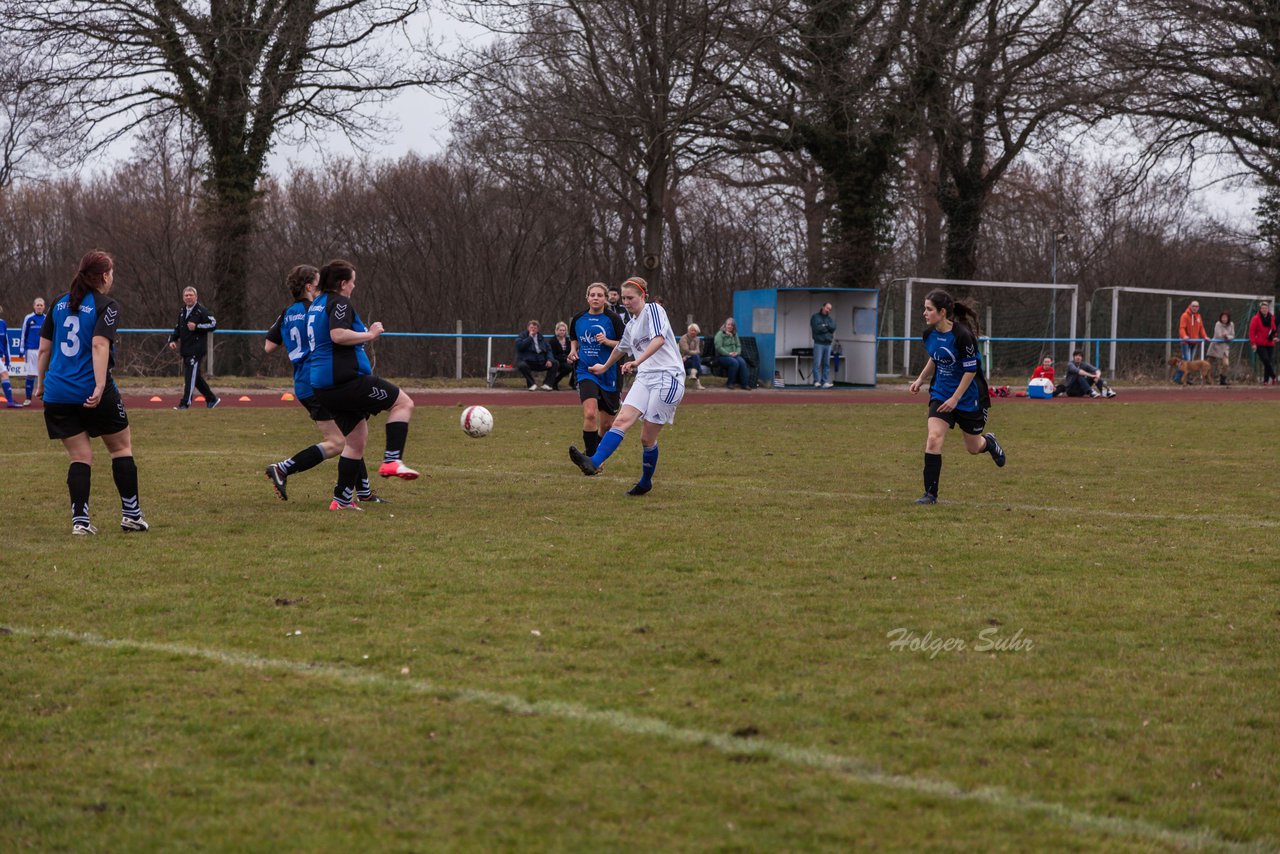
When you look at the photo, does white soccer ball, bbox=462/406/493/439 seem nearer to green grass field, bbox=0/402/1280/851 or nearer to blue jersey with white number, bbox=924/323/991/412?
green grass field, bbox=0/402/1280/851

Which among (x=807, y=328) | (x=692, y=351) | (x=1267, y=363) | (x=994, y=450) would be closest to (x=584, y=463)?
(x=994, y=450)

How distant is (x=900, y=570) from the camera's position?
24.2 feet

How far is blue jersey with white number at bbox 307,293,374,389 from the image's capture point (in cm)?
943

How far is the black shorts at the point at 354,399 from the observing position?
9539 mm

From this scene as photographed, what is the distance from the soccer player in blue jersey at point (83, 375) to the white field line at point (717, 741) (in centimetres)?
285

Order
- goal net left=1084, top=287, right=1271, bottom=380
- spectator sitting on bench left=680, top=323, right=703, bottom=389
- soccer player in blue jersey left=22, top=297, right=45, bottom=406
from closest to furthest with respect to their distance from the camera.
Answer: soccer player in blue jersey left=22, top=297, right=45, bottom=406 → spectator sitting on bench left=680, top=323, right=703, bottom=389 → goal net left=1084, top=287, right=1271, bottom=380

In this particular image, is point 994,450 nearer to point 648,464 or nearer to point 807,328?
point 648,464

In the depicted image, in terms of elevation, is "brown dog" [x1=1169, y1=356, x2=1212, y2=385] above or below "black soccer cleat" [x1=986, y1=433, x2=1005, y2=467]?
above

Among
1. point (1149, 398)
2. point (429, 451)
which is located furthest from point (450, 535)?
point (1149, 398)

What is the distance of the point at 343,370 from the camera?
952 cm

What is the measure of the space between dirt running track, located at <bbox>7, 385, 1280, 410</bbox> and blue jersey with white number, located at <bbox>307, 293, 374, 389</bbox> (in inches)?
464

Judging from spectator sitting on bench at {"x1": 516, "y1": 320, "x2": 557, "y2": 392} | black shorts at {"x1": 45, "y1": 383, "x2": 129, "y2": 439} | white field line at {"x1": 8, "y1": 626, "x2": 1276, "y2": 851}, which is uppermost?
spectator sitting on bench at {"x1": 516, "y1": 320, "x2": 557, "y2": 392}

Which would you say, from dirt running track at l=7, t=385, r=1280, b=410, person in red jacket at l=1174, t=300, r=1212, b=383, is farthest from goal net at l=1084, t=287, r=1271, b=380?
dirt running track at l=7, t=385, r=1280, b=410

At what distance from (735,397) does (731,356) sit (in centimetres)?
263
